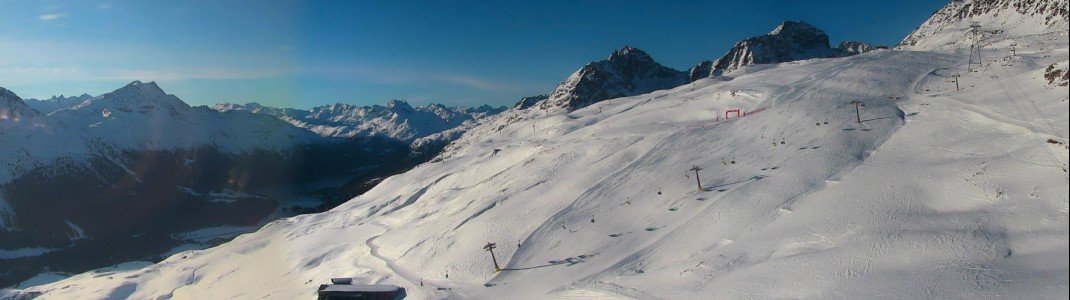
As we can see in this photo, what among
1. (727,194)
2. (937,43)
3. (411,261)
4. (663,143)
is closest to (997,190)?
(727,194)

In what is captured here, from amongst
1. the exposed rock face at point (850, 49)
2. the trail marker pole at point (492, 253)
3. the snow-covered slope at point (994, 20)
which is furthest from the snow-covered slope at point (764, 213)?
the exposed rock face at point (850, 49)

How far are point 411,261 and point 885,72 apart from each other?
2093 inches

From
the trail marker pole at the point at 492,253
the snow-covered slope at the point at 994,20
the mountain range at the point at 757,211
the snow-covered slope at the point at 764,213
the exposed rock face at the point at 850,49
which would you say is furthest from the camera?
the exposed rock face at the point at 850,49

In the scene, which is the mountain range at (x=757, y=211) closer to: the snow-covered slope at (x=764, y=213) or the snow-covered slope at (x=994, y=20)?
the snow-covered slope at (x=764, y=213)

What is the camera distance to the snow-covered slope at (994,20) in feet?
303

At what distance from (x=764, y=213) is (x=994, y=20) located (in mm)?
129927

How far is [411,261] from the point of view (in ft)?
125

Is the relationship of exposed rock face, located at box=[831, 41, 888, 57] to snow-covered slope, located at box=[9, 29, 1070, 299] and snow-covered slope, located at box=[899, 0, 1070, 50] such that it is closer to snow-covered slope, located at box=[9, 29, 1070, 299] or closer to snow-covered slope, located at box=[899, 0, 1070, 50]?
snow-covered slope, located at box=[899, 0, 1070, 50]

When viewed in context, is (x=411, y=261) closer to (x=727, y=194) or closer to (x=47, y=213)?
(x=727, y=194)

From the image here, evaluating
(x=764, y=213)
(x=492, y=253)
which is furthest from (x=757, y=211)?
(x=492, y=253)

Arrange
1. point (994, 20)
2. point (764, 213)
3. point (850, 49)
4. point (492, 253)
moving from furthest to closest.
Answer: point (850, 49), point (994, 20), point (492, 253), point (764, 213)

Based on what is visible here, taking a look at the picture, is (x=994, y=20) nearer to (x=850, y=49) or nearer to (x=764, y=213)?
(x=850, y=49)

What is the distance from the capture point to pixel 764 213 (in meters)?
26.9

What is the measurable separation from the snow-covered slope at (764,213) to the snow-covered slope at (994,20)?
46017 mm
